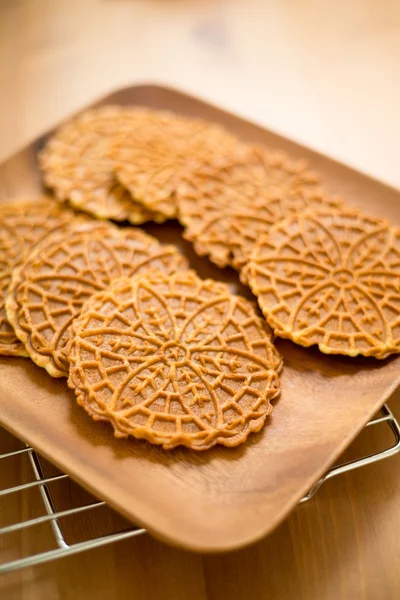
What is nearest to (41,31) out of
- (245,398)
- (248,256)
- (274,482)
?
(248,256)

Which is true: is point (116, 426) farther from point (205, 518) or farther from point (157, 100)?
point (157, 100)

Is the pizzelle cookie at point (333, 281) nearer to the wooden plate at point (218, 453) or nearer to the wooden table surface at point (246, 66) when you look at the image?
the wooden plate at point (218, 453)

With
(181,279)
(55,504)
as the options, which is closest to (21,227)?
(181,279)

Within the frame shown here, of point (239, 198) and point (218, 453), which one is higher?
point (239, 198)

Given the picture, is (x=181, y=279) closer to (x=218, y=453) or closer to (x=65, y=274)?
(x=65, y=274)

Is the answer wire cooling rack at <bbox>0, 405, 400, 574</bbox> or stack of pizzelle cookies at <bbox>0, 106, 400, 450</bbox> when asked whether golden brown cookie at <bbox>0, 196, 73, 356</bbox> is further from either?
wire cooling rack at <bbox>0, 405, 400, 574</bbox>

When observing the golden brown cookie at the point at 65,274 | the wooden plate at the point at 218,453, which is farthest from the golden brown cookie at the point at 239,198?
the wooden plate at the point at 218,453
